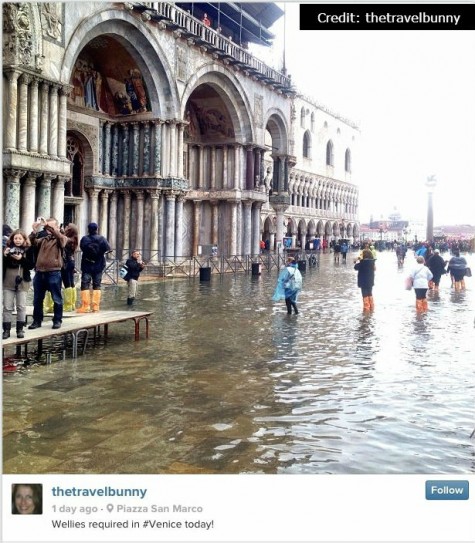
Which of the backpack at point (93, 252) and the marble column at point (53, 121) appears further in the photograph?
the marble column at point (53, 121)

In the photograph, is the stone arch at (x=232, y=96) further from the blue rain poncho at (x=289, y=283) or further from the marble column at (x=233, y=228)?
the blue rain poncho at (x=289, y=283)

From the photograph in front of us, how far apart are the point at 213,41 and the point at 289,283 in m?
17.8

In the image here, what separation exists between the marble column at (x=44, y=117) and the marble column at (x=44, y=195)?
31.3 inches

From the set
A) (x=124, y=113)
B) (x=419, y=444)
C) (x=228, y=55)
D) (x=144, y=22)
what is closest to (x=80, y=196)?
(x=124, y=113)

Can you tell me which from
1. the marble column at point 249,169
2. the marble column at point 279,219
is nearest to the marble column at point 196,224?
the marble column at point 249,169

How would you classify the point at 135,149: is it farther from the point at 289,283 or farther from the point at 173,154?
the point at 289,283

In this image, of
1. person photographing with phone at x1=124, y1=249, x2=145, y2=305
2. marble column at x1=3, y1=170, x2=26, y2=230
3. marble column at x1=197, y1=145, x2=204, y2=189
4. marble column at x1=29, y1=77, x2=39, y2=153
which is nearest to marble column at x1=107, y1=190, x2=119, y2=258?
marble column at x1=197, y1=145, x2=204, y2=189

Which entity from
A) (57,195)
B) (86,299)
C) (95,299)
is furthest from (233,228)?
(95,299)

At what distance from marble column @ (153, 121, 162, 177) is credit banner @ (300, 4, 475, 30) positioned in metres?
20.8

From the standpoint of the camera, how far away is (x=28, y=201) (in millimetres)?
18625

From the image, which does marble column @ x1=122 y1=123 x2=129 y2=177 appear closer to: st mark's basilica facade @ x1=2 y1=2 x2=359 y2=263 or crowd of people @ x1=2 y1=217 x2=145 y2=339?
st mark's basilica facade @ x1=2 y1=2 x2=359 y2=263

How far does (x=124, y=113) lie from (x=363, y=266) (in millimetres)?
14801

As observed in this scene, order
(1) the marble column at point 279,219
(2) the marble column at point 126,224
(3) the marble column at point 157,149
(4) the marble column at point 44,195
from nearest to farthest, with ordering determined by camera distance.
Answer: (4) the marble column at point 44,195, (3) the marble column at point 157,149, (2) the marble column at point 126,224, (1) the marble column at point 279,219

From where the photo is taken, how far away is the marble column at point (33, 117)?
1830cm
